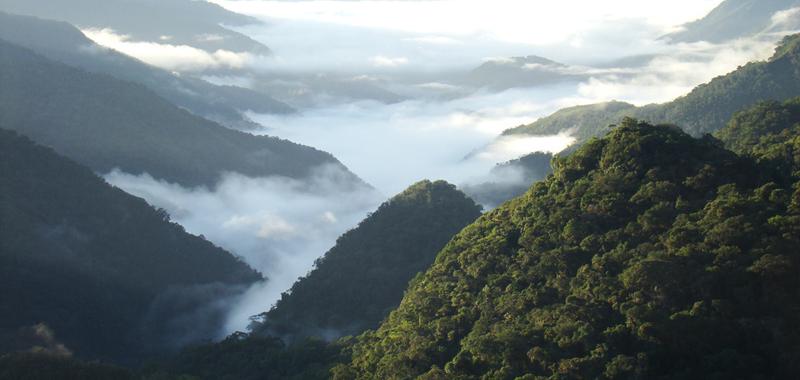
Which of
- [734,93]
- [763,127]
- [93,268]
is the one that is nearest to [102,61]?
[93,268]

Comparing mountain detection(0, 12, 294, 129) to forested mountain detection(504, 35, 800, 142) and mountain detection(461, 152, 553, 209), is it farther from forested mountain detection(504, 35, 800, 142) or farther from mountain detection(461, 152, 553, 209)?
forested mountain detection(504, 35, 800, 142)

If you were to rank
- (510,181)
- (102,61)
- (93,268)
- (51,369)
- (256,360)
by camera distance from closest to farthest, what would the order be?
(51,369)
(256,360)
(93,268)
(510,181)
(102,61)

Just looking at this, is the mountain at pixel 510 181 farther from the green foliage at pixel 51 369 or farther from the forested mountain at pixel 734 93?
the green foliage at pixel 51 369

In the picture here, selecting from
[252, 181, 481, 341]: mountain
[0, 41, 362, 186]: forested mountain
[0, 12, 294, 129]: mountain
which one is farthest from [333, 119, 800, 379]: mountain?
[0, 12, 294, 129]: mountain

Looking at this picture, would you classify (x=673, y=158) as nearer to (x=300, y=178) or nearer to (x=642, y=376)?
(x=642, y=376)

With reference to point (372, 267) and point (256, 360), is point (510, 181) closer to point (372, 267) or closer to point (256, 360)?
point (372, 267)

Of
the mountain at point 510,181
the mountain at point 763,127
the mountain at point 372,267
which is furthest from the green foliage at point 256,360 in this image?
the mountain at point 510,181

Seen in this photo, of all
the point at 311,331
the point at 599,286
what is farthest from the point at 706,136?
the point at 311,331
